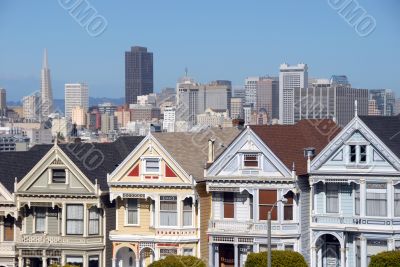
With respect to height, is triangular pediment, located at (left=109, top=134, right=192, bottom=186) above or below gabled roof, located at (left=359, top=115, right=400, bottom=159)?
below

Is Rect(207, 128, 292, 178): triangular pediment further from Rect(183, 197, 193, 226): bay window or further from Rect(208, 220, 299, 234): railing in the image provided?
Rect(208, 220, 299, 234): railing

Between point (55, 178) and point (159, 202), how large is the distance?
179 inches

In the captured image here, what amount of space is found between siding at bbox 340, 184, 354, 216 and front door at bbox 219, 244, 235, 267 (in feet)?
16.0

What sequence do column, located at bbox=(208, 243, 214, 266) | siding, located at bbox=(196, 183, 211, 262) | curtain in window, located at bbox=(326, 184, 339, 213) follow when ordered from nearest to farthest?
curtain in window, located at bbox=(326, 184, 339, 213), column, located at bbox=(208, 243, 214, 266), siding, located at bbox=(196, 183, 211, 262)

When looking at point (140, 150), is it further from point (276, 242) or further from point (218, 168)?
point (276, 242)

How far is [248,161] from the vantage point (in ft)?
140

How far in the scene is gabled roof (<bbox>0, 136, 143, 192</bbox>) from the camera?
45500 mm

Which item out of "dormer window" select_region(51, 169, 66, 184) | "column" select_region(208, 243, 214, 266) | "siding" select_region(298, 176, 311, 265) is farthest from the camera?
"dormer window" select_region(51, 169, 66, 184)

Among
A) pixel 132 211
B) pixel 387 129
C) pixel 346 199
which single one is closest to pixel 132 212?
pixel 132 211

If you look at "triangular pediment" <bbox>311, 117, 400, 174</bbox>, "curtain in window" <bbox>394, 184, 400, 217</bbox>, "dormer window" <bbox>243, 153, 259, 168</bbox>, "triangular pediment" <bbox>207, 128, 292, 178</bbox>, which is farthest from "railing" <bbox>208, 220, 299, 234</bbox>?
"curtain in window" <bbox>394, 184, 400, 217</bbox>

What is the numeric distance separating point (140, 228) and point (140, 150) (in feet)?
10.1

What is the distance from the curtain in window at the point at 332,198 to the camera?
137 ft

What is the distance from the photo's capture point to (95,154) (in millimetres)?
46844

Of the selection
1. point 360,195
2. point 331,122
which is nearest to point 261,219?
point 360,195
